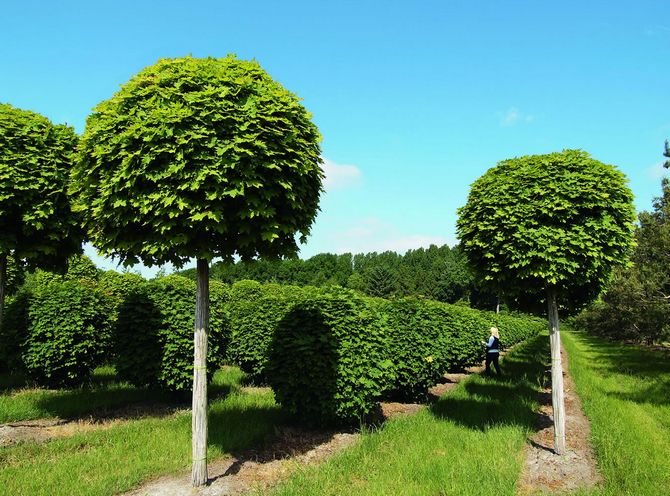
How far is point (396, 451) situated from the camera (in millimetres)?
7191

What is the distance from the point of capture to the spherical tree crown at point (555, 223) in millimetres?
7477

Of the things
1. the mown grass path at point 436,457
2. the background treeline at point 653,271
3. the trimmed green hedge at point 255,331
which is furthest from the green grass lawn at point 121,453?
the background treeline at point 653,271

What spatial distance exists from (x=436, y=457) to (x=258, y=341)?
7.65 metres

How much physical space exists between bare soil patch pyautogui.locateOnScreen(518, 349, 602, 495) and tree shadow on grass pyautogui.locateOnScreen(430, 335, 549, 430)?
0.59 meters

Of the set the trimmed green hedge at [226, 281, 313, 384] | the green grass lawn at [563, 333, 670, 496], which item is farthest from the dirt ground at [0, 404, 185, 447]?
the green grass lawn at [563, 333, 670, 496]

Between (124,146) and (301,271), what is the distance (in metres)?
128

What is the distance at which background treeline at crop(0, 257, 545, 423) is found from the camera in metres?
8.37

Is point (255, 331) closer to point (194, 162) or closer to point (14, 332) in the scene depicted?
point (14, 332)

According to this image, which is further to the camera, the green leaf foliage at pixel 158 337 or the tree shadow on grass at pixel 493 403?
the green leaf foliage at pixel 158 337

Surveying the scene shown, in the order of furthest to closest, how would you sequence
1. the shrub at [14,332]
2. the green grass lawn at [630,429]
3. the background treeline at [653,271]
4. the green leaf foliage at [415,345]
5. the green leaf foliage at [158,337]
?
1. the background treeline at [653,271]
2. the green leaf foliage at [415,345]
3. the shrub at [14,332]
4. the green leaf foliage at [158,337]
5. the green grass lawn at [630,429]

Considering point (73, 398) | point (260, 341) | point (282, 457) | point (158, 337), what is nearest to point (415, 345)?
point (260, 341)

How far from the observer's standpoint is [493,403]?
447 inches

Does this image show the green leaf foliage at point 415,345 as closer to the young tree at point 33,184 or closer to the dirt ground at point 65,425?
the dirt ground at point 65,425

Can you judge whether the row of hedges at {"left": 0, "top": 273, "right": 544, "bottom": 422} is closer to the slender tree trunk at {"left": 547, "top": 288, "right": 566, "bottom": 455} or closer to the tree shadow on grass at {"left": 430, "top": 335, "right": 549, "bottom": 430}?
the tree shadow on grass at {"left": 430, "top": 335, "right": 549, "bottom": 430}
